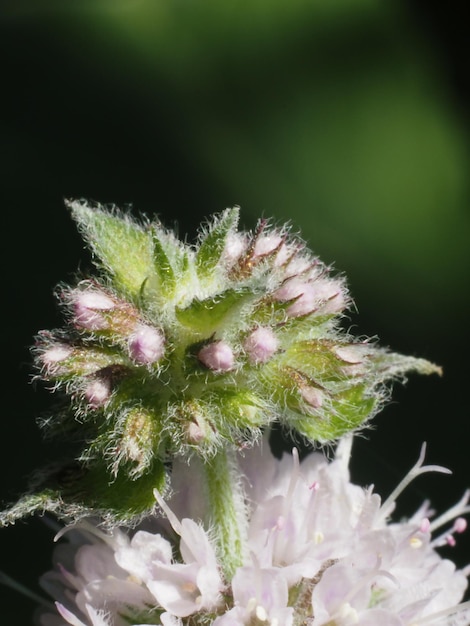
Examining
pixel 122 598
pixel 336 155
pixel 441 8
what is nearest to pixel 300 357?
pixel 122 598

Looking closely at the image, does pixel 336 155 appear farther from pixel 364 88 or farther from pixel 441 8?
pixel 441 8

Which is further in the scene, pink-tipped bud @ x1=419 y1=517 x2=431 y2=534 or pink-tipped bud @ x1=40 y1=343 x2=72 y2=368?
pink-tipped bud @ x1=419 y1=517 x2=431 y2=534

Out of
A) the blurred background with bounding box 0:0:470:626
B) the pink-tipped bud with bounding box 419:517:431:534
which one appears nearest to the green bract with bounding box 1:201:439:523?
the pink-tipped bud with bounding box 419:517:431:534

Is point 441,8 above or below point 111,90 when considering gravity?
above

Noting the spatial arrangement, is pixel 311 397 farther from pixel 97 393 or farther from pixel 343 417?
pixel 97 393

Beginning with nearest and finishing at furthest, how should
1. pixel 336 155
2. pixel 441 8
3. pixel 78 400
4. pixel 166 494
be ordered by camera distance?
pixel 78 400
pixel 166 494
pixel 336 155
pixel 441 8

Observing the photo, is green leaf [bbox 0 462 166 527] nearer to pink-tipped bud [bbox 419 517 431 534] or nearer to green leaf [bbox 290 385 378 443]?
green leaf [bbox 290 385 378 443]
